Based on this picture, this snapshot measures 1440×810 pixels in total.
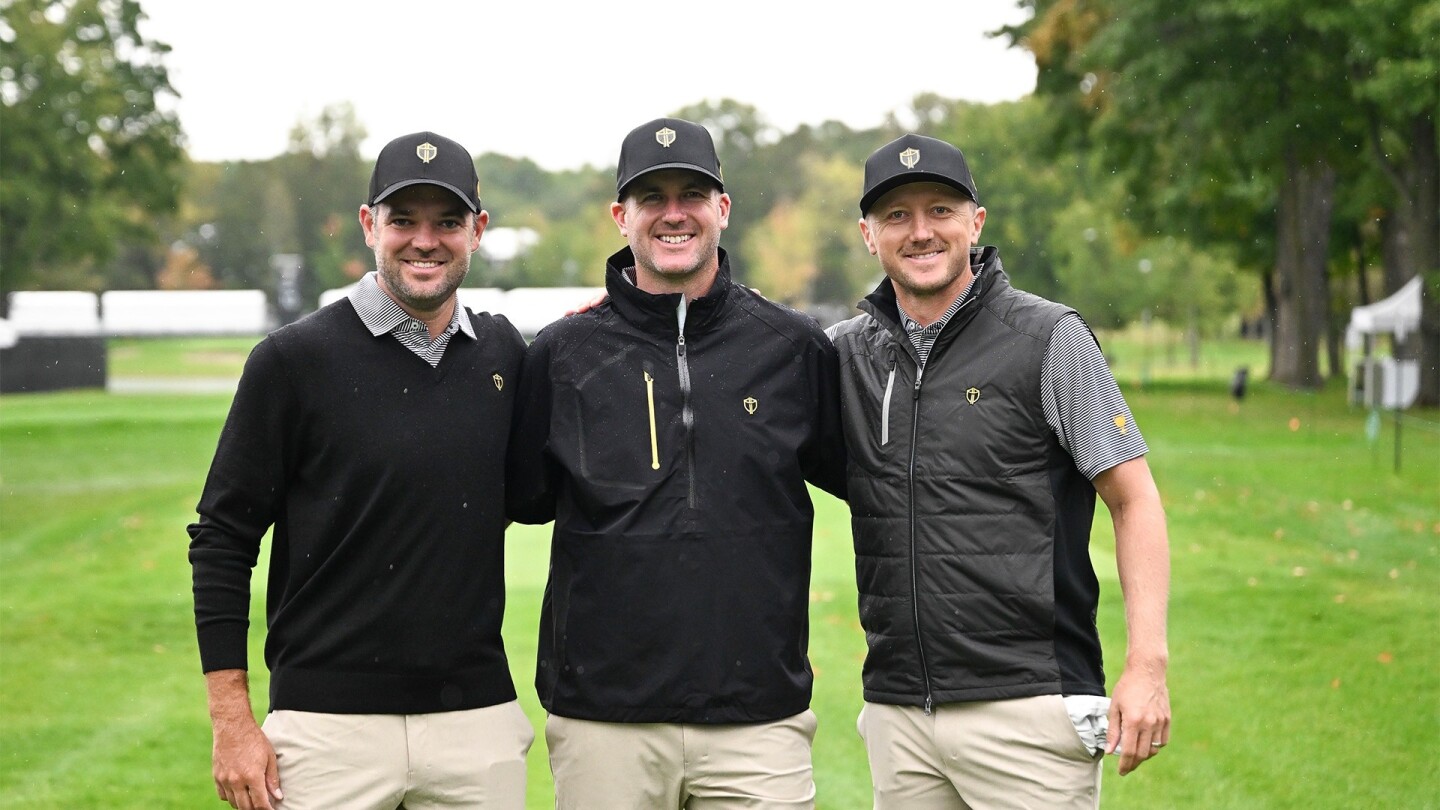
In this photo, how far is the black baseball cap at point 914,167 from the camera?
4258 mm

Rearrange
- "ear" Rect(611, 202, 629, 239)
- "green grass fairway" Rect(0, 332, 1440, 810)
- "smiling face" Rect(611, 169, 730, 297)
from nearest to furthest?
"smiling face" Rect(611, 169, 730, 297) < "ear" Rect(611, 202, 629, 239) < "green grass fairway" Rect(0, 332, 1440, 810)

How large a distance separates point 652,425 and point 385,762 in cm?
113

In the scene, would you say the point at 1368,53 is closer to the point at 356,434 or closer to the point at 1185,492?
the point at 1185,492

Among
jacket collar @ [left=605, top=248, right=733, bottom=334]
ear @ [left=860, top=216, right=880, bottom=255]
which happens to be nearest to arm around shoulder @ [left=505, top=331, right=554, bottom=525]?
jacket collar @ [left=605, top=248, right=733, bottom=334]

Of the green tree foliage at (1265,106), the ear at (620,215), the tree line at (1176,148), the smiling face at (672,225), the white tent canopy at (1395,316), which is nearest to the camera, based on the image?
the smiling face at (672,225)

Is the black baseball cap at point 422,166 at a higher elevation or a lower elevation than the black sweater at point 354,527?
higher

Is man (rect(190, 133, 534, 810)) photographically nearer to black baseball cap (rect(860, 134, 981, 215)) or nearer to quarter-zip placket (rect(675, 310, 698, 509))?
quarter-zip placket (rect(675, 310, 698, 509))

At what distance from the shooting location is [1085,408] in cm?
404

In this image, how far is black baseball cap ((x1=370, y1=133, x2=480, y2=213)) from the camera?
166 inches

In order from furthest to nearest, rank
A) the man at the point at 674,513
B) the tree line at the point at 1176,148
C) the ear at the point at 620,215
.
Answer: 1. the tree line at the point at 1176,148
2. the ear at the point at 620,215
3. the man at the point at 674,513

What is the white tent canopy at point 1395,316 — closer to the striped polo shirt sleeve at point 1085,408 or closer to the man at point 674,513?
the striped polo shirt sleeve at point 1085,408

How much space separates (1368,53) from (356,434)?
2191cm

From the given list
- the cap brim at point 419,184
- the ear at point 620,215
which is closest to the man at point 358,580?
the cap brim at point 419,184

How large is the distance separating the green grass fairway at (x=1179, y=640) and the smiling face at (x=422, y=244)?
377 centimetres
